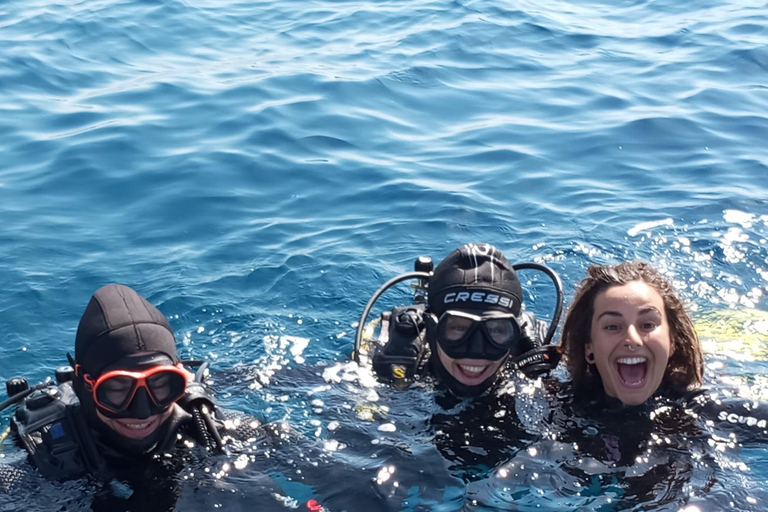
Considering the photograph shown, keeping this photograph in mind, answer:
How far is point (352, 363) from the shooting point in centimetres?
572

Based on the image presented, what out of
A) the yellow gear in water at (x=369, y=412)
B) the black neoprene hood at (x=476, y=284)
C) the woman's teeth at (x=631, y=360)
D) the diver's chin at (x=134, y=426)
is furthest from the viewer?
the yellow gear in water at (x=369, y=412)

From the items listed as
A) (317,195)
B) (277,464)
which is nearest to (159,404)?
(277,464)

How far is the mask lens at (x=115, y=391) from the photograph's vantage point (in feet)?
12.7

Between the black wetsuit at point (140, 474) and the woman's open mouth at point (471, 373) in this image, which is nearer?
the black wetsuit at point (140, 474)

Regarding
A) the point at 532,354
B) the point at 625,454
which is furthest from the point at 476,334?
the point at 625,454

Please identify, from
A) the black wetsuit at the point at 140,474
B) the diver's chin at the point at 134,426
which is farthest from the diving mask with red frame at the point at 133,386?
the black wetsuit at the point at 140,474

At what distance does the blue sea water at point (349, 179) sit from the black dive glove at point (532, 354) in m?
0.66

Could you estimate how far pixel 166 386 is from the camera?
3951mm

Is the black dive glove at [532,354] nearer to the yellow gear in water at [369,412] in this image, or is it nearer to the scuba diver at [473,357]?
the scuba diver at [473,357]

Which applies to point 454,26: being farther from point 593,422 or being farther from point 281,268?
point 593,422

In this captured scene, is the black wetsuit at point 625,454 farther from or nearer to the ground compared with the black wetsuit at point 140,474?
farther from the ground

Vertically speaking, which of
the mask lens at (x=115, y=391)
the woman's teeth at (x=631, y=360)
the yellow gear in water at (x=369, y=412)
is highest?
the woman's teeth at (x=631, y=360)

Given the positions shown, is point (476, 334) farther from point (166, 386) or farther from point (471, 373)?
point (166, 386)

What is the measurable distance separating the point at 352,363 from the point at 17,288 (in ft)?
9.61
